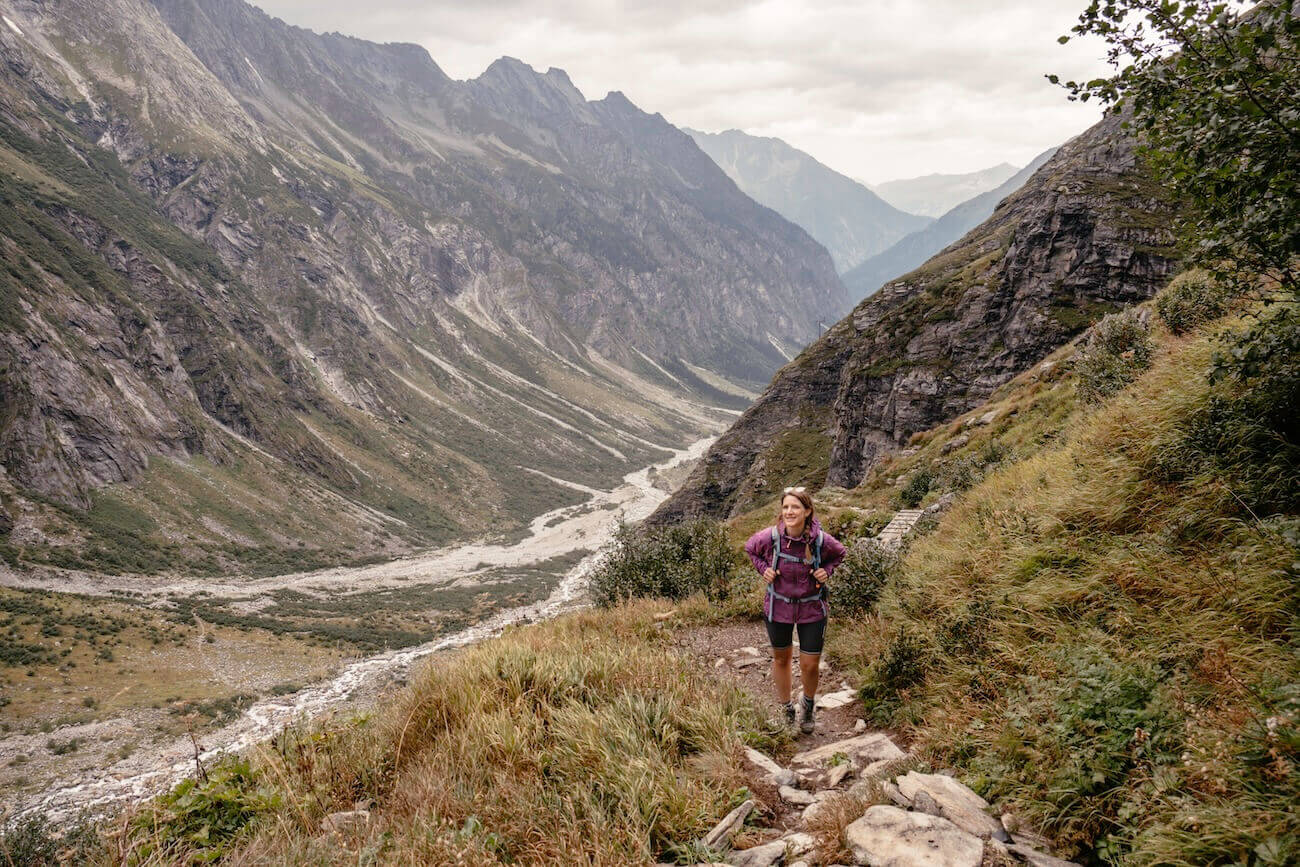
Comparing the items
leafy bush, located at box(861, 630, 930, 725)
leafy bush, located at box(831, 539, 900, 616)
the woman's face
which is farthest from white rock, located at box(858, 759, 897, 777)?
leafy bush, located at box(831, 539, 900, 616)

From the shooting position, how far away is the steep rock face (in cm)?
5212

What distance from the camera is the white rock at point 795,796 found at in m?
5.41

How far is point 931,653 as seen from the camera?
7359 millimetres

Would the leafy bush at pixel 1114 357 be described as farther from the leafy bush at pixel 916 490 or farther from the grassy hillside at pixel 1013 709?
the leafy bush at pixel 916 490

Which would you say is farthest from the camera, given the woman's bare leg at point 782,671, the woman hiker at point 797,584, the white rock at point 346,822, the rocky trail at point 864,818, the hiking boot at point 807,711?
the woman's bare leg at point 782,671

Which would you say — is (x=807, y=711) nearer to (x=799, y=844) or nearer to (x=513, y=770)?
(x=799, y=844)

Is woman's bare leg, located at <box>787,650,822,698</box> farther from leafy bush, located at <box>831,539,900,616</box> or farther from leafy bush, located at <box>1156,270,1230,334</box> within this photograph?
leafy bush, located at <box>1156,270,1230,334</box>

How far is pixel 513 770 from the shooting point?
564cm

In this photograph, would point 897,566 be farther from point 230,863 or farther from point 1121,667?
point 230,863

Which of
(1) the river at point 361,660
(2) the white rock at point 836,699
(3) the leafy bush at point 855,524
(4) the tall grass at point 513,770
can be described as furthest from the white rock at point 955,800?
(3) the leafy bush at point 855,524

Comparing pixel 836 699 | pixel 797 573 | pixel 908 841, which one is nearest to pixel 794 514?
pixel 797 573

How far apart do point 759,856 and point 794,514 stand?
3.85m

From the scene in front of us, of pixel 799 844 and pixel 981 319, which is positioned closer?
pixel 799 844

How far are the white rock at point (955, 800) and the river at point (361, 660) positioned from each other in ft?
17.7
